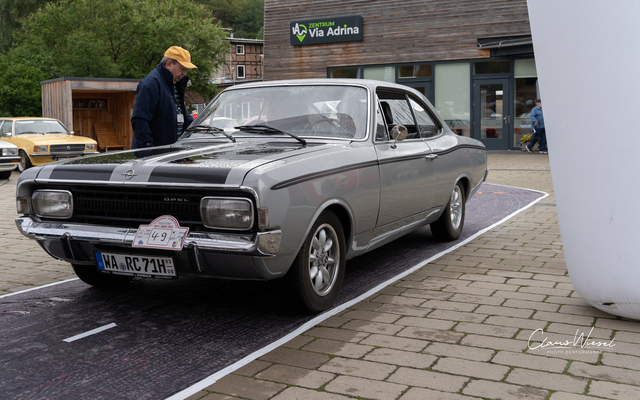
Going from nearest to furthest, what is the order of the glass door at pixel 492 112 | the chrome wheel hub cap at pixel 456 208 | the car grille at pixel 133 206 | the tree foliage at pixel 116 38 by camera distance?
the car grille at pixel 133 206
the chrome wheel hub cap at pixel 456 208
the glass door at pixel 492 112
the tree foliage at pixel 116 38

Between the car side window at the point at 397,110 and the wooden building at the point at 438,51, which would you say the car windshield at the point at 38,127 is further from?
the car side window at the point at 397,110

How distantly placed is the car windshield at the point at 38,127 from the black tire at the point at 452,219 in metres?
15.0

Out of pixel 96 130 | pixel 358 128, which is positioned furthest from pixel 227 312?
pixel 96 130

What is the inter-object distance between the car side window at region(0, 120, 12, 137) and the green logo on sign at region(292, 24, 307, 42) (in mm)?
11387

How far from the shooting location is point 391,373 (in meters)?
3.34

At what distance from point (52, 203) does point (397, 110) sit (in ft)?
10.0

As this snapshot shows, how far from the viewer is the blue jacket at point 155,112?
6145 mm

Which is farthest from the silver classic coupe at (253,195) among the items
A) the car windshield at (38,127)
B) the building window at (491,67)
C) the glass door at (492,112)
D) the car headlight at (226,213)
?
the building window at (491,67)

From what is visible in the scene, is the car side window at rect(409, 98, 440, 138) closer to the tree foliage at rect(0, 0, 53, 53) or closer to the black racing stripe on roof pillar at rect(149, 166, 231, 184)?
the black racing stripe on roof pillar at rect(149, 166, 231, 184)

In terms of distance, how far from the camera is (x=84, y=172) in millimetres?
4195

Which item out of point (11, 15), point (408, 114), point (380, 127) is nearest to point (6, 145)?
point (408, 114)

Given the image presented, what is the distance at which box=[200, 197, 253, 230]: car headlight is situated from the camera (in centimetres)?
371

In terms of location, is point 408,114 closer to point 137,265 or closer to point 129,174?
point 129,174

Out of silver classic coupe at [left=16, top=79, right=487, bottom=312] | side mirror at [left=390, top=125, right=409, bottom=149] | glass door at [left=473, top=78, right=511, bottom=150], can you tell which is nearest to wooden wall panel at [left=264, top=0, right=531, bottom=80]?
glass door at [left=473, top=78, right=511, bottom=150]
